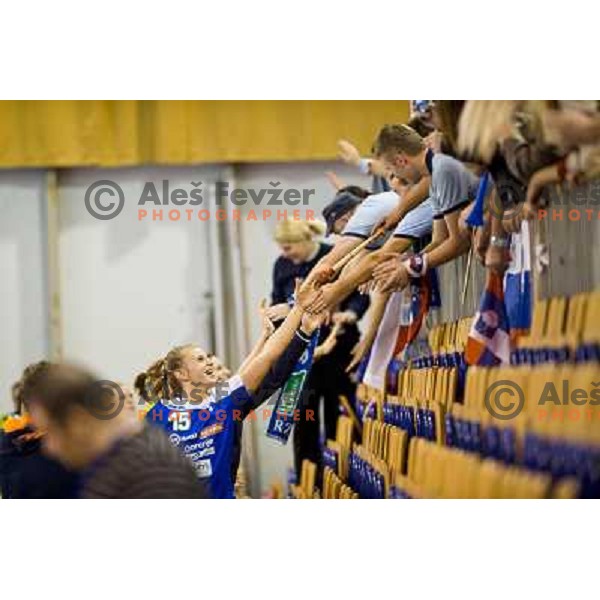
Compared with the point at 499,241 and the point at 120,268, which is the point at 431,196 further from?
the point at 120,268

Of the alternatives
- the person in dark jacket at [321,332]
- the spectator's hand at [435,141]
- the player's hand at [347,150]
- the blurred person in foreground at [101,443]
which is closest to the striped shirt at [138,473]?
the blurred person in foreground at [101,443]

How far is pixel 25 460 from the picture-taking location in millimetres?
3107

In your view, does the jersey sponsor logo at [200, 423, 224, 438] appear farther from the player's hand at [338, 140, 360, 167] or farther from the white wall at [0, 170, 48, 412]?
the player's hand at [338, 140, 360, 167]

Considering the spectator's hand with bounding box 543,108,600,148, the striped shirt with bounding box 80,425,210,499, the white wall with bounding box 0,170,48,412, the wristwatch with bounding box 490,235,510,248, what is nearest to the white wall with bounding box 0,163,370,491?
the white wall with bounding box 0,170,48,412

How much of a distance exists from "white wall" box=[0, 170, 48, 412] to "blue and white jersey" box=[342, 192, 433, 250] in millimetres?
741

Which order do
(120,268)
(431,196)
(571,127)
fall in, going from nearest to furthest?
1. (571,127)
2. (431,196)
3. (120,268)

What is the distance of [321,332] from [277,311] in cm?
12

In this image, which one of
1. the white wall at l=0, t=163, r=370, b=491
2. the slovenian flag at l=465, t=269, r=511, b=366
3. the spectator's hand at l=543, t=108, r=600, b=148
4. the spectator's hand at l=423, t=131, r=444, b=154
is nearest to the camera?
the spectator's hand at l=543, t=108, r=600, b=148

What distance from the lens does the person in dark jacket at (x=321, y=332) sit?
10.3 feet

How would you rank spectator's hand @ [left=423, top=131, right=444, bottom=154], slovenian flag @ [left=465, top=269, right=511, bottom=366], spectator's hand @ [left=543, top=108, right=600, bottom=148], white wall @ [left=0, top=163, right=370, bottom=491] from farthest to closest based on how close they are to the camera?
white wall @ [left=0, top=163, right=370, bottom=491]
spectator's hand @ [left=423, top=131, right=444, bottom=154]
slovenian flag @ [left=465, top=269, right=511, bottom=366]
spectator's hand @ [left=543, top=108, right=600, bottom=148]

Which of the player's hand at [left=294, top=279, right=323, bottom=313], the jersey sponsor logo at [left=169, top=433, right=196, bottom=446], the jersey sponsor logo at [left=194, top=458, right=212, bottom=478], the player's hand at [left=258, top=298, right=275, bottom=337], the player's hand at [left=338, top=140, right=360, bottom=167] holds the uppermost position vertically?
the player's hand at [left=338, top=140, right=360, bottom=167]

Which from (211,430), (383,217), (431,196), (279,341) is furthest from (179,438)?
(431,196)

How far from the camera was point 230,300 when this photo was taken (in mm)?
3203

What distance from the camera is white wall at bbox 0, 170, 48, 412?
3.12m
